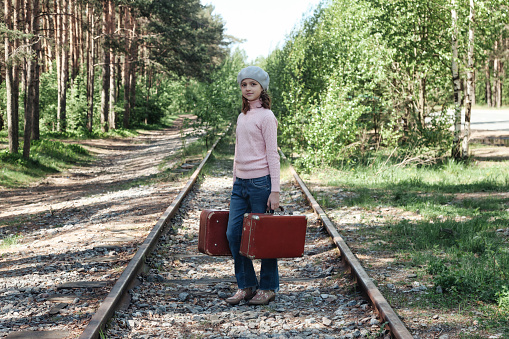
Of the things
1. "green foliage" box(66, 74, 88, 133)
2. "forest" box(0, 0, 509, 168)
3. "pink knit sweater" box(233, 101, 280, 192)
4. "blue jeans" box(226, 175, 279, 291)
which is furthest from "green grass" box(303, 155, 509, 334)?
"green foliage" box(66, 74, 88, 133)

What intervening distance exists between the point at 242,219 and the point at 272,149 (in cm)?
72

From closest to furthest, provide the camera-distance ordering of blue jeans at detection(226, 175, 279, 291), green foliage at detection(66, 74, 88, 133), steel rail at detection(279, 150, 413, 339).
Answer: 1. steel rail at detection(279, 150, 413, 339)
2. blue jeans at detection(226, 175, 279, 291)
3. green foliage at detection(66, 74, 88, 133)

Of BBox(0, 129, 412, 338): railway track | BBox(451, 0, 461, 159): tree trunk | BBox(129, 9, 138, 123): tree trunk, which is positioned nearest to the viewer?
BBox(0, 129, 412, 338): railway track

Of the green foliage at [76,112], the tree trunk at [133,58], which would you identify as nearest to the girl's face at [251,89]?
the green foliage at [76,112]

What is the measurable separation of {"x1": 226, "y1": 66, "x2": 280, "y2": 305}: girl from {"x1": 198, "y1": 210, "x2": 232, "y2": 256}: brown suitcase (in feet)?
0.54

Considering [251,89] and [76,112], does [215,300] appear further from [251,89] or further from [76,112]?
[76,112]

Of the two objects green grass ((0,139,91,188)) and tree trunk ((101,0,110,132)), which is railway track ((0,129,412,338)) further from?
tree trunk ((101,0,110,132))

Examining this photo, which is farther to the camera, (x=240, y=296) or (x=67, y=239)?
(x=67, y=239)

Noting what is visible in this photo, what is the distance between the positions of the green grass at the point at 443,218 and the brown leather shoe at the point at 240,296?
1608 millimetres

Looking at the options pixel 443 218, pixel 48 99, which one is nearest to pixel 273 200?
pixel 443 218

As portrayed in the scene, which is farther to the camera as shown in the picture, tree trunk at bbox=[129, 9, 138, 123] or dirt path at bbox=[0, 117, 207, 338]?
tree trunk at bbox=[129, 9, 138, 123]

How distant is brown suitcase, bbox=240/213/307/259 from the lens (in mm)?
4457

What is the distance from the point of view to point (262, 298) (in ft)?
15.9

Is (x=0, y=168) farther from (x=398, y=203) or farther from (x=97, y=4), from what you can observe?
(x=97, y=4)
